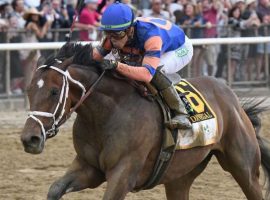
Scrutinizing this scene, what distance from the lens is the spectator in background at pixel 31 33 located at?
10.3 meters

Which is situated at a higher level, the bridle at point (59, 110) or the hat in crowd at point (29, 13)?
the bridle at point (59, 110)

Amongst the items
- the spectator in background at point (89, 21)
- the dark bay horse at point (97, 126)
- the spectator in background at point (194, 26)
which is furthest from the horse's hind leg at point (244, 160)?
the spectator in background at point (89, 21)

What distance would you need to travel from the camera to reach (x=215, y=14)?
1300 cm

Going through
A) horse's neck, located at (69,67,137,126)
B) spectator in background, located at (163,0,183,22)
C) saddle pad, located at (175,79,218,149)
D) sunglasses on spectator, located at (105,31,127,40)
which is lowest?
spectator in background, located at (163,0,183,22)

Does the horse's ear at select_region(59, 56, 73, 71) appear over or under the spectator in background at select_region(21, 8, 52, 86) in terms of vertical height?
over

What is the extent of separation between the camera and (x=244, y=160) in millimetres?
6301

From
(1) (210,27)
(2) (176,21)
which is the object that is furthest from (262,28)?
(2) (176,21)

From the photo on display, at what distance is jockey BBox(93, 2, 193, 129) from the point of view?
539 centimetres

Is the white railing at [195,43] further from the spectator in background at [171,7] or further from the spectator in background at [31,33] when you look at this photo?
the spectator in background at [171,7]

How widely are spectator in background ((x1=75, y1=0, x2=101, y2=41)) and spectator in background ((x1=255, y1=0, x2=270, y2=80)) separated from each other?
2485 millimetres

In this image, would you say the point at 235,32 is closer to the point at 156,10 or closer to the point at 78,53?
the point at 156,10


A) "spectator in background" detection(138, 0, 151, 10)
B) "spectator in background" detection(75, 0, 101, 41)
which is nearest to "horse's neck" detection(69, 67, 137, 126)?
"spectator in background" detection(75, 0, 101, 41)

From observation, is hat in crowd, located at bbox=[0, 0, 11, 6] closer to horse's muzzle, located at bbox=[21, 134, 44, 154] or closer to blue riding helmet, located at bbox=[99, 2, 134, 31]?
blue riding helmet, located at bbox=[99, 2, 134, 31]

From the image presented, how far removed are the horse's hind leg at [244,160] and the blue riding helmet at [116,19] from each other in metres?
1.48
